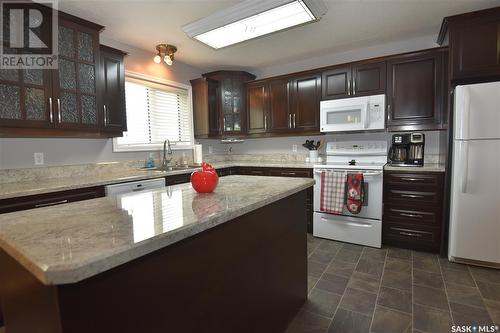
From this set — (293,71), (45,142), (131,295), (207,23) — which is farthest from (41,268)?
(293,71)

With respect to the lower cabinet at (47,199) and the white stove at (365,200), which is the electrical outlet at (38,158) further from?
the white stove at (365,200)

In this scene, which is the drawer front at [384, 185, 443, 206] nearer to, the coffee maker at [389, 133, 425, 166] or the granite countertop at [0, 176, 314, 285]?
the coffee maker at [389, 133, 425, 166]

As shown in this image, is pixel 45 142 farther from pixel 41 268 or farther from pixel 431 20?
pixel 431 20

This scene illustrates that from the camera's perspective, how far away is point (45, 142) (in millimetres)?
2471

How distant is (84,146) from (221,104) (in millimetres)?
2029

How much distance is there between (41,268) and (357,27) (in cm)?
329

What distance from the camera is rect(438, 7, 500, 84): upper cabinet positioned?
2330mm

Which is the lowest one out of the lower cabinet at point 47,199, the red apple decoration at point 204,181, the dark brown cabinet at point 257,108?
the lower cabinet at point 47,199

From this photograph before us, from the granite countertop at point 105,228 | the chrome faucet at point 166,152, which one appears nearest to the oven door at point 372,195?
the granite countertop at point 105,228

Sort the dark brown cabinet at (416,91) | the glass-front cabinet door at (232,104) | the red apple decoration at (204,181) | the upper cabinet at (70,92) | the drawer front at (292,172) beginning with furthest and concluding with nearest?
the glass-front cabinet door at (232,104) → the drawer front at (292,172) → the dark brown cabinet at (416,91) → the upper cabinet at (70,92) → the red apple decoration at (204,181)

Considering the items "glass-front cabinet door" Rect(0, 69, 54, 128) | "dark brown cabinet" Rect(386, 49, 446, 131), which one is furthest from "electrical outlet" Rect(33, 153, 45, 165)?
"dark brown cabinet" Rect(386, 49, 446, 131)

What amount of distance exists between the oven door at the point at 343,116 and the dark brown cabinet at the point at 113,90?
8.08 feet

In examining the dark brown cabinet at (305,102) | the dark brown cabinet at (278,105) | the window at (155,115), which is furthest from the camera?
the dark brown cabinet at (278,105)

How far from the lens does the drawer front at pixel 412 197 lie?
105 inches
